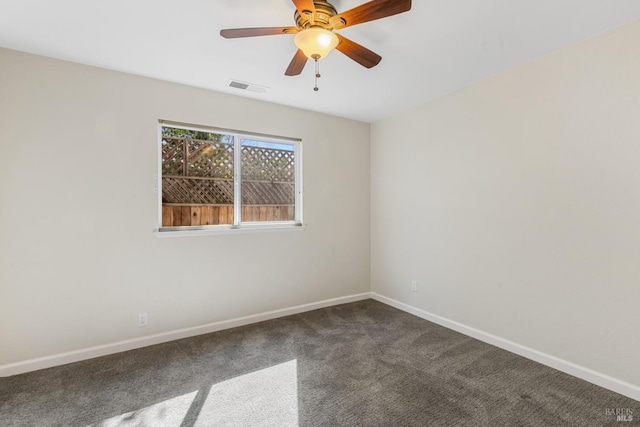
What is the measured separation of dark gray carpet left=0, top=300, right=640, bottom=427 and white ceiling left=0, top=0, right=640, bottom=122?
7.84 feet

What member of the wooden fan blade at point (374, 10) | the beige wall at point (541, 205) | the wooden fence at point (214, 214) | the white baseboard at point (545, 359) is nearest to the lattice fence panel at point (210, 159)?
the wooden fence at point (214, 214)

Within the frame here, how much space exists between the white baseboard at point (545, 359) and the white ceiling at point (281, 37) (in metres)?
2.32

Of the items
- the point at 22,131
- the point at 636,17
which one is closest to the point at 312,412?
the point at 22,131

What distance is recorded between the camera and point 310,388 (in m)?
2.01

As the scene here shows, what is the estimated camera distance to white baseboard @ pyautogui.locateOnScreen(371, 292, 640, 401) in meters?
1.92

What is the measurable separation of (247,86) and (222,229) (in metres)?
1.43

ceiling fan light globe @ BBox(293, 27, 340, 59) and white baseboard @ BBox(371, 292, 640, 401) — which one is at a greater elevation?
ceiling fan light globe @ BBox(293, 27, 340, 59)

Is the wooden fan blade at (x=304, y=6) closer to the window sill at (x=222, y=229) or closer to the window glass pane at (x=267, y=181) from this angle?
the window glass pane at (x=267, y=181)

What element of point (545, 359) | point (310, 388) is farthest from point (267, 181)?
point (545, 359)

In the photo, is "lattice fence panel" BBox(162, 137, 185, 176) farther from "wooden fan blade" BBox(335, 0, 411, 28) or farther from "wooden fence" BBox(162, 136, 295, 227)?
"wooden fan blade" BBox(335, 0, 411, 28)

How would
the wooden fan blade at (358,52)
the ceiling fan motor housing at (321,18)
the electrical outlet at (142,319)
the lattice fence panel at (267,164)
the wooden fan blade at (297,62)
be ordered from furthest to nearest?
1. the lattice fence panel at (267,164)
2. the electrical outlet at (142,319)
3. the wooden fan blade at (297,62)
4. the wooden fan blade at (358,52)
5. the ceiling fan motor housing at (321,18)

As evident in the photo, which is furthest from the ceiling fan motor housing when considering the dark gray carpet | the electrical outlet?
the electrical outlet

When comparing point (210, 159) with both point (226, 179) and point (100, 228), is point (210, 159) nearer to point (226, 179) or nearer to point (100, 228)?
point (226, 179)

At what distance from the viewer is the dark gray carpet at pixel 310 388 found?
5.67ft
